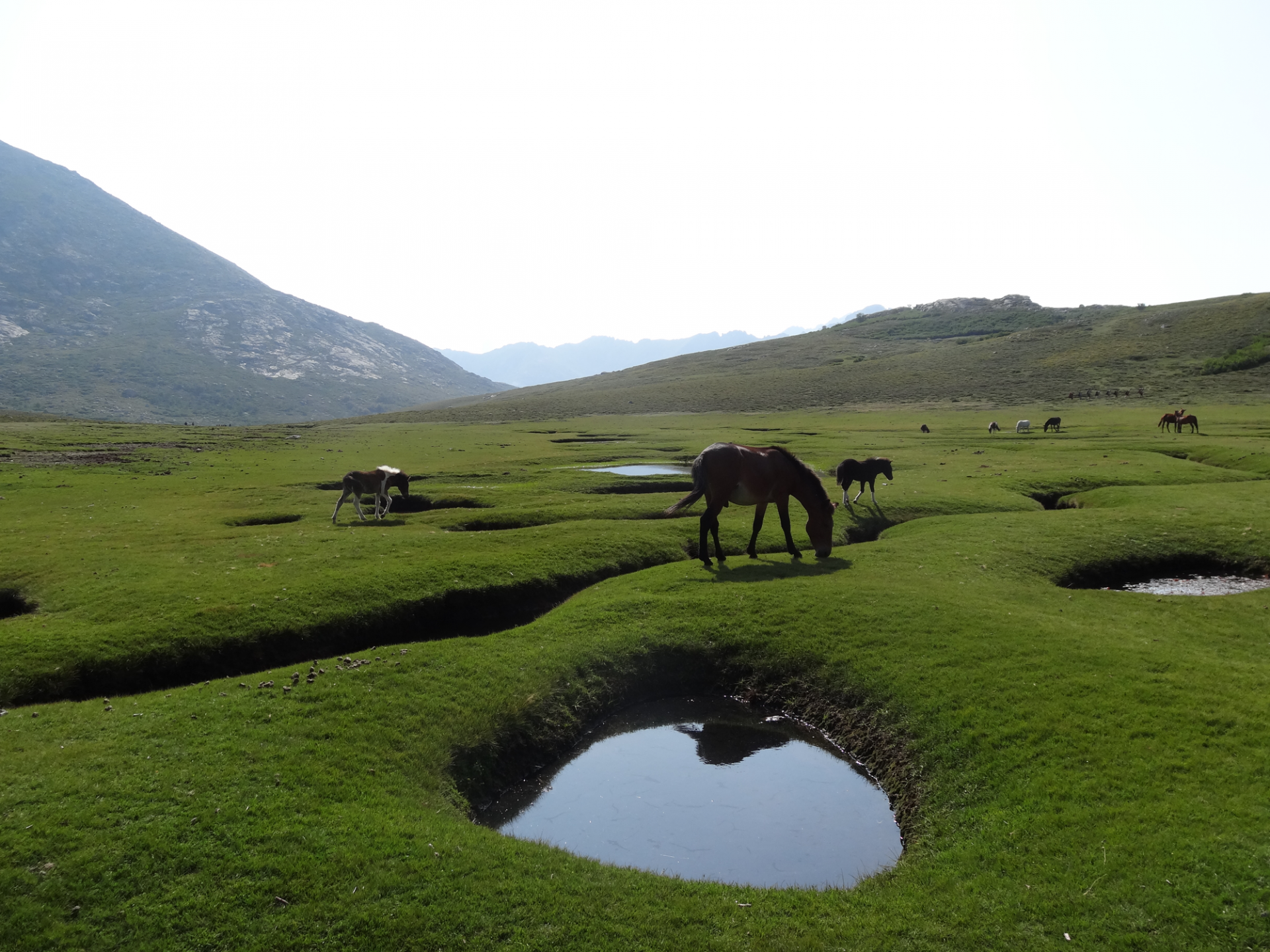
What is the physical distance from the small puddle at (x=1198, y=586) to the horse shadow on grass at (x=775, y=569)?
8562mm

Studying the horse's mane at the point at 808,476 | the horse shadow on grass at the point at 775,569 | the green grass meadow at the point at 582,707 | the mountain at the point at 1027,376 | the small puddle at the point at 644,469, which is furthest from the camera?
the mountain at the point at 1027,376

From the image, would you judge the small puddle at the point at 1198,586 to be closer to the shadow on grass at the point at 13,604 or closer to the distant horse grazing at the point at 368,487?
the distant horse grazing at the point at 368,487

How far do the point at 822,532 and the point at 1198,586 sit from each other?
12497 millimetres

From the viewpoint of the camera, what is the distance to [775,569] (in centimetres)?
2372

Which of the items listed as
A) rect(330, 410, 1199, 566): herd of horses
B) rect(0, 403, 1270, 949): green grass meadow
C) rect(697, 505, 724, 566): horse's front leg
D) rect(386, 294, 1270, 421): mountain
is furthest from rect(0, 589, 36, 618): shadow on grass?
rect(386, 294, 1270, 421): mountain

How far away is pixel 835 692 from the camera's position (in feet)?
54.6

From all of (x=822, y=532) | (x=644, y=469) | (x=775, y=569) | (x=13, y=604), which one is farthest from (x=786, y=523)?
(x=644, y=469)

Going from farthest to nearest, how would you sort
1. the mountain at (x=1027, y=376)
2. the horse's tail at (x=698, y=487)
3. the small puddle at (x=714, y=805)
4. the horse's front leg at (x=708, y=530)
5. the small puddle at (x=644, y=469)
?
the mountain at (x=1027, y=376) < the small puddle at (x=644, y=469) < the horse's front leg at (x=708, y=530) < the horse's tail at (x=698, y=487) < the small puddle at (x=714, y=805)

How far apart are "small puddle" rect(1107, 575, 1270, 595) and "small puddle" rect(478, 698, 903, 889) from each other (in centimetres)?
1395

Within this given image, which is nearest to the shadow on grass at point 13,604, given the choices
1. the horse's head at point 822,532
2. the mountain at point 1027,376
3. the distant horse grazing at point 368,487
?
the distant horse grazing at point 368,487

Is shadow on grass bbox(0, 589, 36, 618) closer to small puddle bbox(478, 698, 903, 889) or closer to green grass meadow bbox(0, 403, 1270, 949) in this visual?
green grass meadow bbox(0, 403, 1270, 949)

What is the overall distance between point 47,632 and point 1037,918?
22.1 m

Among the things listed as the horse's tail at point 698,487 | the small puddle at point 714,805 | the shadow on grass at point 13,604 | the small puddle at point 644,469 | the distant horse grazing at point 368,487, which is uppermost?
the horse's tail at point 698,487

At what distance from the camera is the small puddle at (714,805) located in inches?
453
